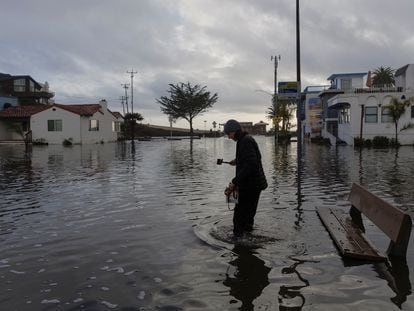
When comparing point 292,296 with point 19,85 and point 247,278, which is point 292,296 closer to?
point 247,278

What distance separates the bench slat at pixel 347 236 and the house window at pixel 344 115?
40.1 m

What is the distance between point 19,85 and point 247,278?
85.0 meters

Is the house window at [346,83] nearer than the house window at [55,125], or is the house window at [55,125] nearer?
→ the house window at [55,125]

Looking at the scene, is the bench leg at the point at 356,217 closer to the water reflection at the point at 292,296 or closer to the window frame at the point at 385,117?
Result: the water reflection at the point at 292,296

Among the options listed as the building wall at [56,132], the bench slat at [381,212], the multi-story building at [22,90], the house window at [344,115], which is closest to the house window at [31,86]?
the multi-story building at [22,90]

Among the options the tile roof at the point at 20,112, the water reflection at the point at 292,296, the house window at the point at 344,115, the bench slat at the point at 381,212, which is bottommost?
the water reflection at the point at 292,296

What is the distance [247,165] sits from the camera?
274 inches

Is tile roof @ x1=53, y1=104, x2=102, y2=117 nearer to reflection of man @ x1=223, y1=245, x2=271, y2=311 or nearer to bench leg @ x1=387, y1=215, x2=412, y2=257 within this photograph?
reflection of man @ x1=223, y1=245, x2=271, y2=311

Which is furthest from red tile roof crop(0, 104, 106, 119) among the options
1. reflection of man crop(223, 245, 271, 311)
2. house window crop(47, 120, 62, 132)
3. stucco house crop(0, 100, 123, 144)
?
reflection of man crop(223, 245, 271, 311)

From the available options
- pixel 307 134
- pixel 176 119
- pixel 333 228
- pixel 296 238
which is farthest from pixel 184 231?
pixel 176 119

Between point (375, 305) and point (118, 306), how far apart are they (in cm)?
264

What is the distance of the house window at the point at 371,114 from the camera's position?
45.2 metres

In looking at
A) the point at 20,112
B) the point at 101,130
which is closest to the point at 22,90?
the point at 20,112

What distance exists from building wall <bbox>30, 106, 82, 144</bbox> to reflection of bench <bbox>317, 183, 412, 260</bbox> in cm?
4856
